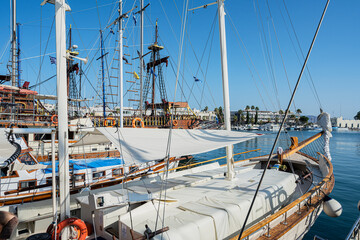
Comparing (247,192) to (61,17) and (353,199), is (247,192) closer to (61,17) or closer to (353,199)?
(61,17)

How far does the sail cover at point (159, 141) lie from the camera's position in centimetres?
522

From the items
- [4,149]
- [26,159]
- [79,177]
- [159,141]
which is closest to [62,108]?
[159,141]

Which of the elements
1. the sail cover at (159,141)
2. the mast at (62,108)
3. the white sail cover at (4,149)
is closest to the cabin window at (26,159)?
the white sail cover at (4,149)

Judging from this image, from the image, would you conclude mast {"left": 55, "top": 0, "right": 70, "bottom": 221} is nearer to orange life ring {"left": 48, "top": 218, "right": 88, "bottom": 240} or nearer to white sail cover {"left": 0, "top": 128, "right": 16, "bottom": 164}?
orange life ring {"left": 48, "top": 218, "right": 88, "bottom": 240}

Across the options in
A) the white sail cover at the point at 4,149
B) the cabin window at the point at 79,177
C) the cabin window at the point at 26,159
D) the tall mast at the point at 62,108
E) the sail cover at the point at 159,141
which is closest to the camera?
the tall mast at the point at 62,108

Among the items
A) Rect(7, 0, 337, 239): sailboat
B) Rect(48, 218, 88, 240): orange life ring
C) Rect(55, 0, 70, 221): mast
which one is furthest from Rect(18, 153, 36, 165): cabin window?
Rect(48, 218, 88, 240): orange life ring

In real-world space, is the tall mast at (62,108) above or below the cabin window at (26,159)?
above

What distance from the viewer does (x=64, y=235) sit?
4723 mm

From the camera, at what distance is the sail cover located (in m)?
5.22

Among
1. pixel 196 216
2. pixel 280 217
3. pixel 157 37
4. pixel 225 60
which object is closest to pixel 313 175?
pixel 280 217

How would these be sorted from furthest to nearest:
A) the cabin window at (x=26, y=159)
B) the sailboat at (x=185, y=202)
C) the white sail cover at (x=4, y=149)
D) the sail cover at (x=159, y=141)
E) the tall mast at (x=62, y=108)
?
the cabin window at (x=26, y=159) → the white sail cover at (x=4, y=149) → the sail cover at (x=159, y=141) → the tall mast at (x=62, y=108) → the sailboat at (x=185, y=202)

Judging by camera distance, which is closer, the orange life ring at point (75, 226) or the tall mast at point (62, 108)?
the orange life ring at point (75, 226)

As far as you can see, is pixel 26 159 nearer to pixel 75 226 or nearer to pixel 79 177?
pixel 79 177

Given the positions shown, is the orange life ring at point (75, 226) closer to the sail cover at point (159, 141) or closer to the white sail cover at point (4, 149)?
the sail cover at point (159, 141)
